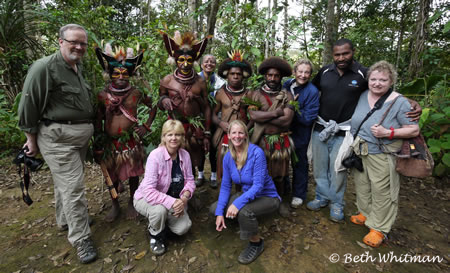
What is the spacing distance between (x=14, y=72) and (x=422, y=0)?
926cm

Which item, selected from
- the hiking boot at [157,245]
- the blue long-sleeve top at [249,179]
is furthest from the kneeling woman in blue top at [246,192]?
the hiking boot at [157,245]

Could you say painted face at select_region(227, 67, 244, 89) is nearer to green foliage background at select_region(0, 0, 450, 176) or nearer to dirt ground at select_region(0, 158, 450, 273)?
green foliage background at select_region(0, 0, 450, 176)

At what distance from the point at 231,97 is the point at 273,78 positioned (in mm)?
611

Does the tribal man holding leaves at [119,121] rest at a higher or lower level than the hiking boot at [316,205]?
higher

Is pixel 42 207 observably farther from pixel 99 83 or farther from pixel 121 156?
pixel 99 83

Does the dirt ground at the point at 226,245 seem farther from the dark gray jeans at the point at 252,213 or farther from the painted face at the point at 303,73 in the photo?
the painted face at the point at 303,73

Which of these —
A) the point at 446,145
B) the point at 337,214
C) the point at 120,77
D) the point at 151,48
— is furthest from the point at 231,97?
the point at 446,145

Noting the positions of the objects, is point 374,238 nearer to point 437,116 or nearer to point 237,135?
point 237,135

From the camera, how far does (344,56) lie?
290 cm

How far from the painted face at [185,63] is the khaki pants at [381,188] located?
96.2 inches

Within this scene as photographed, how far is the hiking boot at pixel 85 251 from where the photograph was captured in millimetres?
2531

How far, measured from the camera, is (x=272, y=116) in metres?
2.96

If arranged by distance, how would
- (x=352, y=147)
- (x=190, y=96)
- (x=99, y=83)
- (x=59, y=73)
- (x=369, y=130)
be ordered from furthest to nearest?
1. (x=99, y=83)
2. (x=190, y=96)
3. (x=352, y=147)
4. (x=369, y=130)
5. (x=59, y=73)

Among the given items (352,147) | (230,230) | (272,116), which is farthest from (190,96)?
(352,147)
